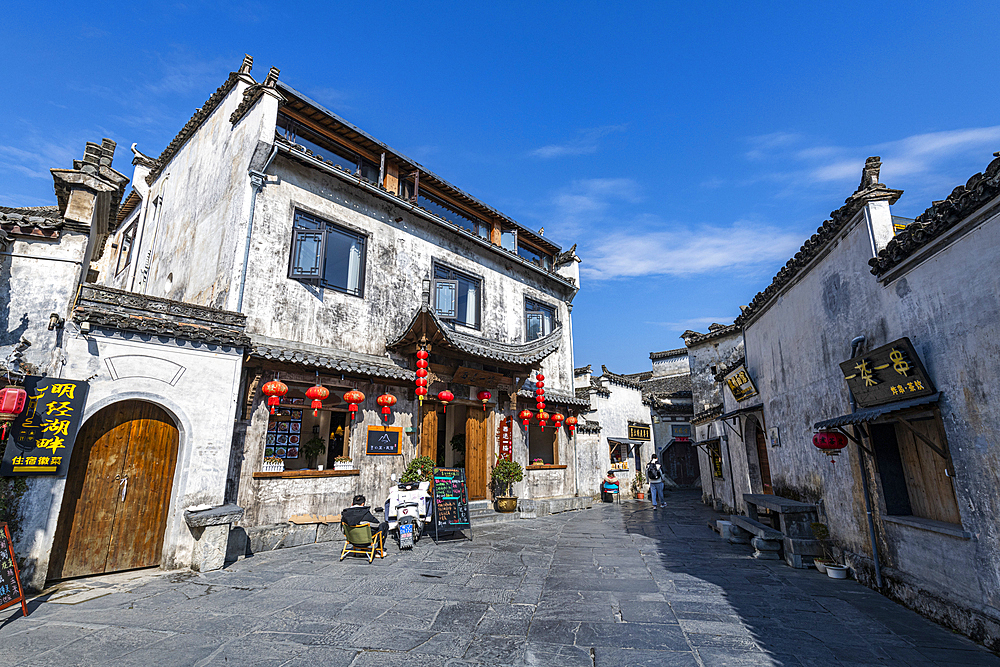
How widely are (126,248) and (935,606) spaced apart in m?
20.8

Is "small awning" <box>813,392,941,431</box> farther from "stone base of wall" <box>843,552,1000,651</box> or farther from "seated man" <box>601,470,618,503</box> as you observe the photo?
"seated man" <box>601,470,618,503</box>

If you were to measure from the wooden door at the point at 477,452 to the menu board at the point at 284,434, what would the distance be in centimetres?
465

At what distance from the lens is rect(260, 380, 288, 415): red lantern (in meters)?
8.60

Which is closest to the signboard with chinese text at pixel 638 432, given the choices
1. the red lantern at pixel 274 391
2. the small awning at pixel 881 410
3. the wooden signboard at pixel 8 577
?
the small awning at pixel 881 410

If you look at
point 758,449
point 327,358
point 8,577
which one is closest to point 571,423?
point 758,449

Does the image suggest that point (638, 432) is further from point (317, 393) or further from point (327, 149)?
point (327, 149)

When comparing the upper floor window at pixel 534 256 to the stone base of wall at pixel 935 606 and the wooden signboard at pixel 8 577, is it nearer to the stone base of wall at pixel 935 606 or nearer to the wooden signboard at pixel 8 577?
the stone base of wall at pixel 935 606

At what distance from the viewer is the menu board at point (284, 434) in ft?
30.8

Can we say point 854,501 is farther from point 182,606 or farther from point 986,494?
point 182,606

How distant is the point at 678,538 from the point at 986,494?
6231 millimetres

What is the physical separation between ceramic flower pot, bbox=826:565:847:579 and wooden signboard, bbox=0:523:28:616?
1008 centimetres

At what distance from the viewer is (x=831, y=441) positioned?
656 cm

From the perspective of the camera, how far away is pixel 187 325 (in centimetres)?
738

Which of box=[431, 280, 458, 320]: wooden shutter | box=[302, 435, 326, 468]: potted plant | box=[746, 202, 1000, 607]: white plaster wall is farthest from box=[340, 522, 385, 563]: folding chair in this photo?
box=[746, 202, 1000, 607]: white plaster wall
